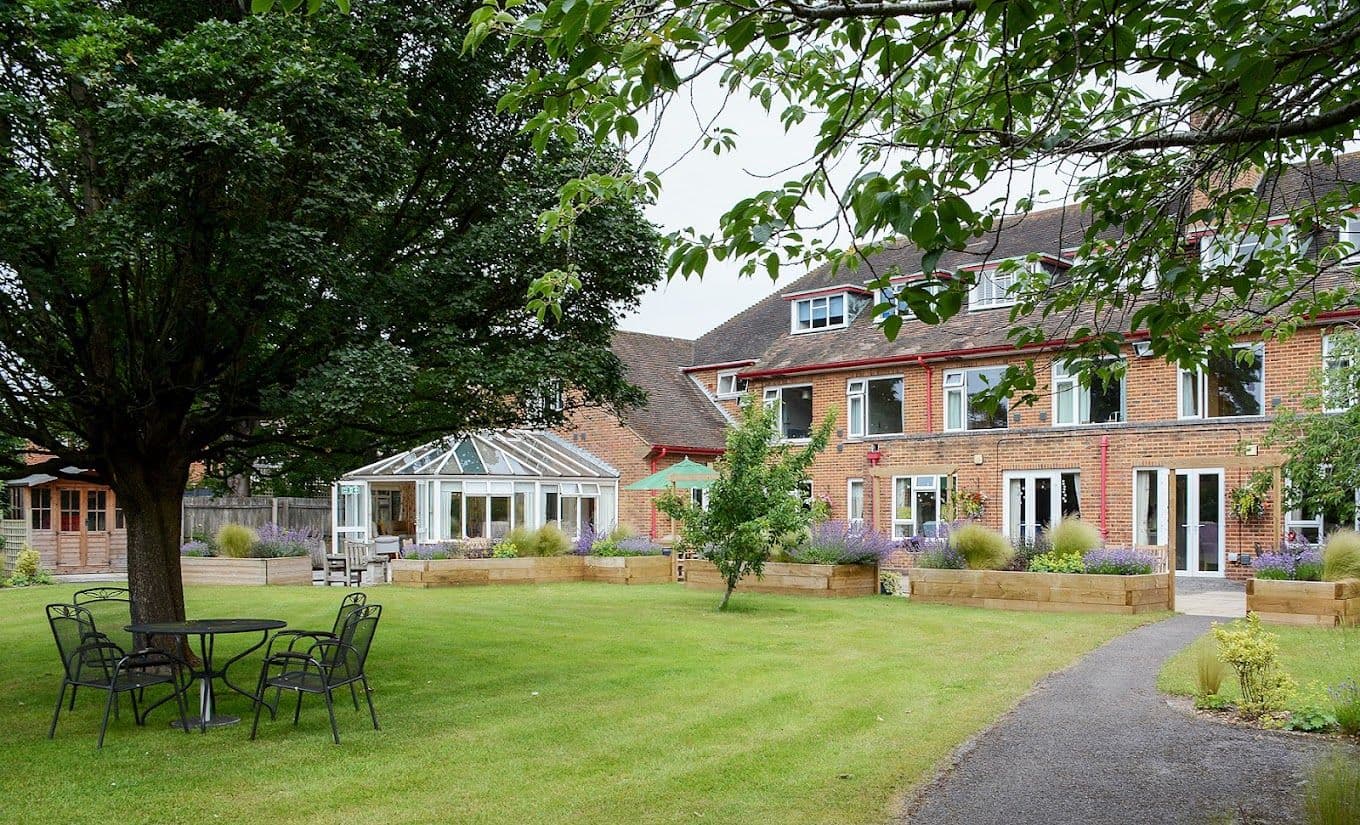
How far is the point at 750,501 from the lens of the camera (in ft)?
55.4

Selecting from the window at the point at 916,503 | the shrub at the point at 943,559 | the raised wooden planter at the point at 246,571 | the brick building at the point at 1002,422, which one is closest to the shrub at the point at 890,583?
the shrub at the point at 943,559

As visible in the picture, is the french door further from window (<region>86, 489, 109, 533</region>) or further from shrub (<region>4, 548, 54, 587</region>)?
window (<region>86, 489, 109, 533</region>)

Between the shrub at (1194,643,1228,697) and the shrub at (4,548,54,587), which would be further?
the shrub at (4,548,54,587)

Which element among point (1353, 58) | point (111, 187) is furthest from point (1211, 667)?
point (111, 187)

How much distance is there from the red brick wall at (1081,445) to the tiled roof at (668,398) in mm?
4389

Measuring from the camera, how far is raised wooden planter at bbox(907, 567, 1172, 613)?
16.4 meters

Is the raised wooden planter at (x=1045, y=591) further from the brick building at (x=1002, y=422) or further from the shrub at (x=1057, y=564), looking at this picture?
the brick building at (x=1002, y=422)

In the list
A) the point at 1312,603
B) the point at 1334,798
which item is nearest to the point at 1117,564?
the point at 1312,603

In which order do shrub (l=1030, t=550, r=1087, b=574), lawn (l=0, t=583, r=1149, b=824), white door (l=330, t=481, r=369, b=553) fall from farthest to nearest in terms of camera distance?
white door (l=330, t=481, r=369, b=553), shrub (l=1030, t=550, r=1087, b=574), lawn (l=0, t=583, r=1149, b=824)

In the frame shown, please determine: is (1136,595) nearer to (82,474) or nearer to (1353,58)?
(1353,58)

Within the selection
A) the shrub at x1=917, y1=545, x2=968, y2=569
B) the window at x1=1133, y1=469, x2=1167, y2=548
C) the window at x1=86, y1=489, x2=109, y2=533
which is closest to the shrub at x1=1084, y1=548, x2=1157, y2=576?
the shrub at x1=917, y1=545, x2=968, y2=569

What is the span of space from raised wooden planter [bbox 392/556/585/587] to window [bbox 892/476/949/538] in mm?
8581

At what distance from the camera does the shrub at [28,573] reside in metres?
23.2

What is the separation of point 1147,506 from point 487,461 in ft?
50.8
